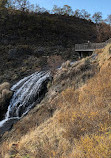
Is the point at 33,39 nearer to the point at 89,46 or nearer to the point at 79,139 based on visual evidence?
the point at 89,46

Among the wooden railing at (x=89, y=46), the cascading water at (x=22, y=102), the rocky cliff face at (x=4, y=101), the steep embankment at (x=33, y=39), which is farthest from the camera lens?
the steep embankment at (x=33, y=39)

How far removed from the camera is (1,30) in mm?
30453

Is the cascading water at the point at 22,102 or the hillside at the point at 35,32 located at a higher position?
the hillside at the point at 35,32

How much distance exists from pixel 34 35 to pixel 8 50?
30.7ft

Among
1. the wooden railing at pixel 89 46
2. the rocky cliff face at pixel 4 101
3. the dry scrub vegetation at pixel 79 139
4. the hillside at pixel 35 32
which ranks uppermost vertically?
Answer: the hillside at pixel 35 32

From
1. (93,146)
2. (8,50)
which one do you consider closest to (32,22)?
(8,50)

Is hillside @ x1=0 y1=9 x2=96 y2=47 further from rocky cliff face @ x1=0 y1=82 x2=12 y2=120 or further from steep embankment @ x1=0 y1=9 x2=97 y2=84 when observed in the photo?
rocky cliff face @ x1=0 y1=82 x2=12 y2=120

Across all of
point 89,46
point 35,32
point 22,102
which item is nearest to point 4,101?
point 22,102

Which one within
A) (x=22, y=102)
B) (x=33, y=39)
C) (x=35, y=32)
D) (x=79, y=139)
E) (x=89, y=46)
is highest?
(x=35, y=32)

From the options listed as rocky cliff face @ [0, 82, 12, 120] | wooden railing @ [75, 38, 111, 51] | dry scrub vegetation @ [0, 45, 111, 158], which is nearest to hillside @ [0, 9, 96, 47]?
wooden railing @ [75, 38, 111, 51]

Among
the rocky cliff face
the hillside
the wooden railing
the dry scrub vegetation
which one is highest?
the hillside

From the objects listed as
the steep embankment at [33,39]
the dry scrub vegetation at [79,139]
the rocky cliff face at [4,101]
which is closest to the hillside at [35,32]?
the steep embankment at [33,39]

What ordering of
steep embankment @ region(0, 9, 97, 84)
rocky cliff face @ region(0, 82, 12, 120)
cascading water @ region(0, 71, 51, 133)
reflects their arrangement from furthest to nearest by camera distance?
steep embankment @ region(0, 9, 97, 84)
rocky cliff face @ region(0, 82, 12, 120)
cascading water @ region(0, 71, 51, 133)

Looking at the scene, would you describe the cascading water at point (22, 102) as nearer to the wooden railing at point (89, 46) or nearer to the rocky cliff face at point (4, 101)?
the rocky cliff face at point (4, 101)
